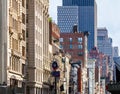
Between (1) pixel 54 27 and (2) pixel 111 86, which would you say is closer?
(2) pixel 111 86

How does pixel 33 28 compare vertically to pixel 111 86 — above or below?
above

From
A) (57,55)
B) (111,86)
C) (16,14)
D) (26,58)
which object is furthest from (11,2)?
(57,55)

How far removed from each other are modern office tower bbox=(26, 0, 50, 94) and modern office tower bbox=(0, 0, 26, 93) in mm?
5990

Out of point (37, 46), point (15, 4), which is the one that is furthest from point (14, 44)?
point (37, 46)

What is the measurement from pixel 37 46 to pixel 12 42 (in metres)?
29.8

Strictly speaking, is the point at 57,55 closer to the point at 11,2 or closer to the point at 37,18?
the point at 37,18

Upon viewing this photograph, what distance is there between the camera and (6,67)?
90062 mm

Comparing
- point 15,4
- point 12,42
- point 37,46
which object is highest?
point 15,4

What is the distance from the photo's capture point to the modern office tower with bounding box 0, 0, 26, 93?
294 feet

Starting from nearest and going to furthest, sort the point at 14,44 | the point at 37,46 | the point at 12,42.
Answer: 1. the point at 12,42
2. the point at 14,44
3. the point at 37,46

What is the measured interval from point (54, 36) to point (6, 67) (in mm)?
89527

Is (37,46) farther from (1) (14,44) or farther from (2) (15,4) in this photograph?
(1) (14,44)

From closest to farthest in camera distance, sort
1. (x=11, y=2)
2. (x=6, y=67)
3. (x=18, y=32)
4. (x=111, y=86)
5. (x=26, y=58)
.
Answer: (x=111, y=86)
(x=6, y=67)
(x=11, y=2)
(x=18, y=32)
(x=26, y=58)

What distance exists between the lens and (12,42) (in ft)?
329
